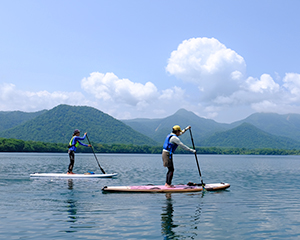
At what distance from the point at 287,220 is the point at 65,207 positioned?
29.0 ft

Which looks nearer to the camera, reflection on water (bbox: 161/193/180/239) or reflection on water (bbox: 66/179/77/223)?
reflection on water (bbox: 161/193/180/239)

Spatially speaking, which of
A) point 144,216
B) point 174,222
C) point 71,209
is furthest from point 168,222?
point 71,209

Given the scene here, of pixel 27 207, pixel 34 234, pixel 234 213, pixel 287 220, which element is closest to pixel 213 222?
pixel 234 213

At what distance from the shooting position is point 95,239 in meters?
9.43

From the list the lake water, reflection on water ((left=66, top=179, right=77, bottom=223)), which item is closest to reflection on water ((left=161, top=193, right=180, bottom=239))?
the lake water

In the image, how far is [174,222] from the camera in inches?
455

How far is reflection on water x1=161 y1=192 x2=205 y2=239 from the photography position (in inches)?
391

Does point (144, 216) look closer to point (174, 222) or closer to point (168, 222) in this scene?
point (168, 222)

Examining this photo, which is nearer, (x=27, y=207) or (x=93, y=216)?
(x=93, y=216)

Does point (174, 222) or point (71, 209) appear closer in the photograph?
point (174, 222)

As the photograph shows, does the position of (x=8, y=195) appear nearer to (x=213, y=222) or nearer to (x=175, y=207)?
(x=175, y=207)

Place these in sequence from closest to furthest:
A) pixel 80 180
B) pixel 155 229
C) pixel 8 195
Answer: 1. pixel 155 229
2. pixel 8 195
3. pixel 80 180

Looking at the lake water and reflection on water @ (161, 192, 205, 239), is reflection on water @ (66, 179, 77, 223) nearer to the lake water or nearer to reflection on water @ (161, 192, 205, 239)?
the lake water

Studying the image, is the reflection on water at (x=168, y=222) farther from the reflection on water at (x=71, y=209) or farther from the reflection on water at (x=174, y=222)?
the reflection on water at (x=71, y=209)
